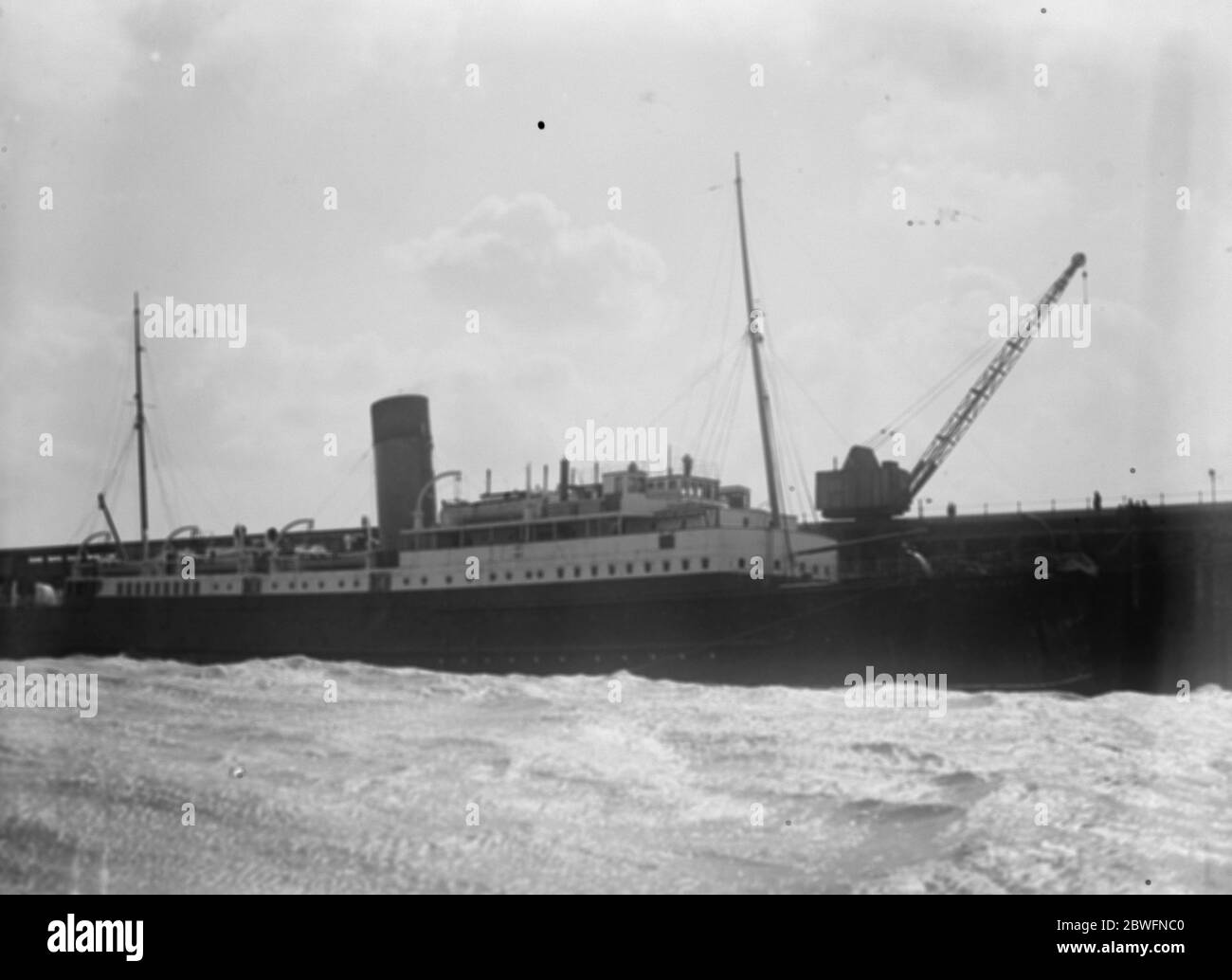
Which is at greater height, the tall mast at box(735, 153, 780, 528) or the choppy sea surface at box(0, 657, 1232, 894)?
the tall mast at box(735, 153, 780, 528)

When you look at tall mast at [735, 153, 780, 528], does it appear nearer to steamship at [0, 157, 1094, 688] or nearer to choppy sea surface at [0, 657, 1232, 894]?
steamship at [0, 157, 1094, 688]

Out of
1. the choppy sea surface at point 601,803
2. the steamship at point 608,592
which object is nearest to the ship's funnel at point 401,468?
the steamship at point 608,592

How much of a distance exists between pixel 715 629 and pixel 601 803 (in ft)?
69.2

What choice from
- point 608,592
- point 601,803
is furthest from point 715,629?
point 601,803

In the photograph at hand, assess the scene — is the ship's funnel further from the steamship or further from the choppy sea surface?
the choppy sea surface

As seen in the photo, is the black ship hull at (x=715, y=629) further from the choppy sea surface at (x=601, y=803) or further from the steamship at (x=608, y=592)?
the choppy sea surface at (x=601, y=803)

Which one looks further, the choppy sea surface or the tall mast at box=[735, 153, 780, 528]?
the tall mast at box=[735, 153, 780, 528]

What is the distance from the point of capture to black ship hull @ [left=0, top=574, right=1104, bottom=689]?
31.0 metres

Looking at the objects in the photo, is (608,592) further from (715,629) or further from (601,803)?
(601,803)

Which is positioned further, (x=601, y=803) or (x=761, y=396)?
(x=761, y=396)

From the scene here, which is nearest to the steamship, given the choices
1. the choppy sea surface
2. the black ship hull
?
the black ship hull

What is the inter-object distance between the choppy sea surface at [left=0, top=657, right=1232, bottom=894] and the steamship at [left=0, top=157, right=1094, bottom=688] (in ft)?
35.1

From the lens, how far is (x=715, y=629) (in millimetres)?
33312
